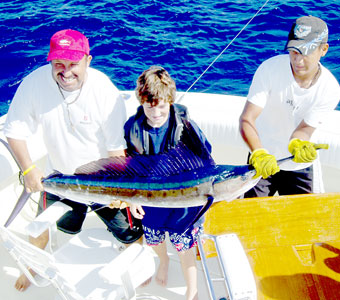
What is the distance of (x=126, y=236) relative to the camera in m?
2.71

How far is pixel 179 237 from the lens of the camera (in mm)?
2516

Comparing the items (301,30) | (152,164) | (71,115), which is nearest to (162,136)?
(152,164)

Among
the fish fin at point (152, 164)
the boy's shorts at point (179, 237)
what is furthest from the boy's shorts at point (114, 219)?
the fish fin at point (152, 164)

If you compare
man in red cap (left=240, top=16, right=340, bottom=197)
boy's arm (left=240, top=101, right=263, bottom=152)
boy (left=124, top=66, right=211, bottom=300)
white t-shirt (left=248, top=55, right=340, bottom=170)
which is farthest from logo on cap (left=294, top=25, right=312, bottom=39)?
boy (left=124, top=66, right=211, bottom=300)

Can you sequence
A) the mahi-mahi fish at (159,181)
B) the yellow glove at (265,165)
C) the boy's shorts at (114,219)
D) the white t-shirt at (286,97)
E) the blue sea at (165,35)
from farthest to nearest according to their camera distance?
1. the blue sea at (165,35)
2. the boy's shorts at (114,219)
3. the white t-shirt at (286,97)
4. the mahi-mahi fish at (159,181)
5. the yellow glove at (265,165)

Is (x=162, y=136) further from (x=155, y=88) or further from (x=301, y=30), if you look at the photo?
(x=301, y=30)

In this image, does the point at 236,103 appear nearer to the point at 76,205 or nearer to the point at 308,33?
the point at 308,33

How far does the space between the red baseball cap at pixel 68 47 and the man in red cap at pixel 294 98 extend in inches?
45.2

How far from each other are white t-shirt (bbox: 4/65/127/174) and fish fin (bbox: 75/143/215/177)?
0.24m

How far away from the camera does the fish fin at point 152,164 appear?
218cm

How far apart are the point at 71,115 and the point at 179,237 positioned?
1031 millimetres

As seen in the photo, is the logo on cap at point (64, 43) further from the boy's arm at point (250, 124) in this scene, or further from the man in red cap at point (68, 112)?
the boy's arm at point (250, 124)

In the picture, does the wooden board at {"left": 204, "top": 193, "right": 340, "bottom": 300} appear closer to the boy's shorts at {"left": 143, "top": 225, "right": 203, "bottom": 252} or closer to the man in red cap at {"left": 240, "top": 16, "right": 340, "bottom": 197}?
the boy's shorts at {"left": 143, "top": 225, "right": 203, "bottom": 252}

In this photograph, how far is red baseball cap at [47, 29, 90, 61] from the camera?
2.30 meters
